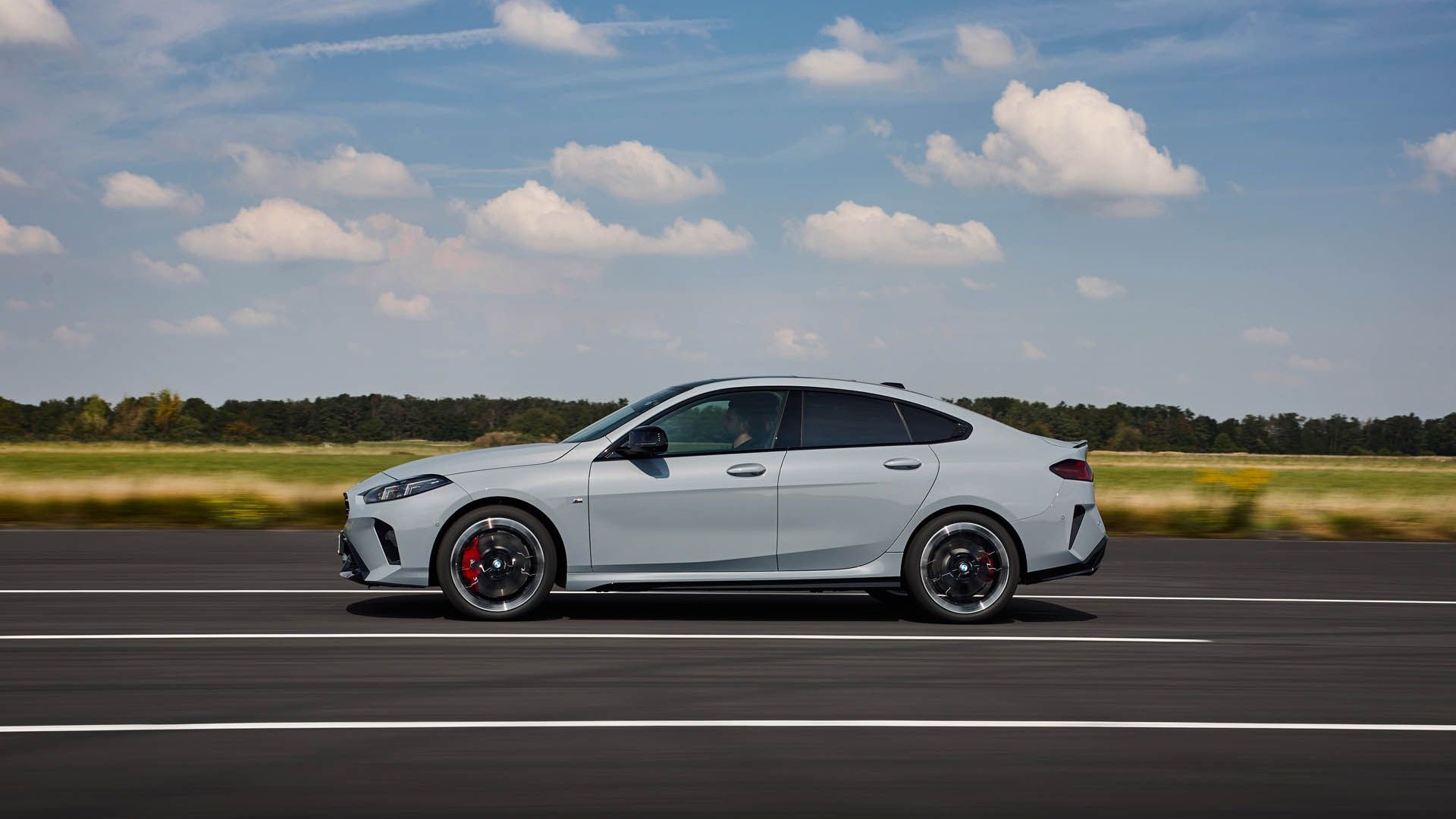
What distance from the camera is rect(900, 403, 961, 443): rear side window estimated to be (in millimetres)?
10008

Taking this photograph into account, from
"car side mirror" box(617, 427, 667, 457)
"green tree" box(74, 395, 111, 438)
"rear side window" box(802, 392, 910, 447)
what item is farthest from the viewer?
"green tree" box(74, 395, 111, 438)

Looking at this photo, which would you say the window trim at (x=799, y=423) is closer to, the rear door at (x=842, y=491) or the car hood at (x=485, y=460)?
the rear door at (x=842, y=491)

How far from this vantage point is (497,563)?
31.3ft

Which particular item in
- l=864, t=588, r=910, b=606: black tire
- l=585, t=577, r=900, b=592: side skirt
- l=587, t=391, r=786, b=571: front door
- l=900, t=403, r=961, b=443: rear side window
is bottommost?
l=864, t=588, r=910, b=606: black tire

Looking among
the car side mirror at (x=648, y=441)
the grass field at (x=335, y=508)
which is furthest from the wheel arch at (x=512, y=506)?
the grass field at (x=335, y=508)

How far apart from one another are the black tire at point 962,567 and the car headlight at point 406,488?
3.14 m

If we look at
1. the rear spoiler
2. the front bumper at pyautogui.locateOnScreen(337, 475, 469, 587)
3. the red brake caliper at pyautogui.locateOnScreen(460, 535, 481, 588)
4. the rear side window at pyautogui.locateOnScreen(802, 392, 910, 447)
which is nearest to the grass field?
the rear spoiler

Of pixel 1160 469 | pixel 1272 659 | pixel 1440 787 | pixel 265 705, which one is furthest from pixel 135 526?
pixel 1160 469

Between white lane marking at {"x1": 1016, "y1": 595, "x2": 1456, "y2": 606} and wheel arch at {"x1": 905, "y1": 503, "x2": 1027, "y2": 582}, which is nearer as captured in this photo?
wheel arch at {"x1": 905, "y1": 503, "x2": 1027, "y2": 582}

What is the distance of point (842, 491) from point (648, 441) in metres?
1.35

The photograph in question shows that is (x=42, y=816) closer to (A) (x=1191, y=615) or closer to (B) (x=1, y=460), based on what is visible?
(A) (x=1191, y=615)

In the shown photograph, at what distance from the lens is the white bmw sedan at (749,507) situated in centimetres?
949

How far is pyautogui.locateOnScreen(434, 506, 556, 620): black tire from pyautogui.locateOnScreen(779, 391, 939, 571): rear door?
1.59 meters

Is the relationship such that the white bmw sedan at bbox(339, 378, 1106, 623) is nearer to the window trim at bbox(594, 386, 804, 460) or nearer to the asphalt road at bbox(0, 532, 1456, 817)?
the window trim at bbox(594, 386, 804, 460)
